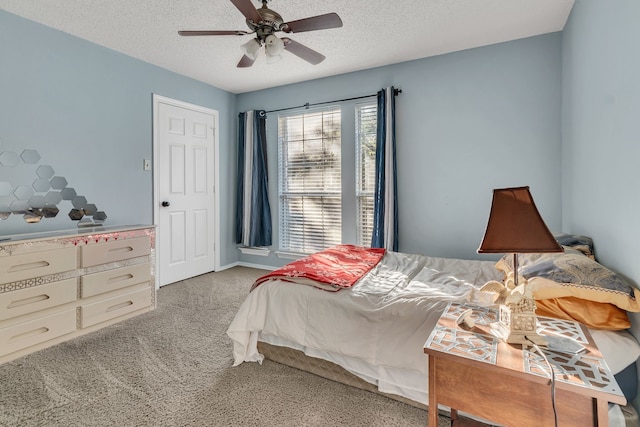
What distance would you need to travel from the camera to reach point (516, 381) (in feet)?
3.17

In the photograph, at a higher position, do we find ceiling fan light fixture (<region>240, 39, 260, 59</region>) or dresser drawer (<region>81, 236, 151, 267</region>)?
ceiling fan light fixture (<region>240, 39, 260, 59</region>)

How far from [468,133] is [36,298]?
161 inches

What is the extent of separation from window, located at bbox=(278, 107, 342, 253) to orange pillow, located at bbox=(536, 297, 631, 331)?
277 cm

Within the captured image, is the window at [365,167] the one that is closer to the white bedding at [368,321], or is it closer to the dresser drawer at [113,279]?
the white bedding at [368,321]

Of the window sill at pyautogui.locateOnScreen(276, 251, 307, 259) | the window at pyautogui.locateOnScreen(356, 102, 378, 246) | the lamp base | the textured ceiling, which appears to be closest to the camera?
the lamp base

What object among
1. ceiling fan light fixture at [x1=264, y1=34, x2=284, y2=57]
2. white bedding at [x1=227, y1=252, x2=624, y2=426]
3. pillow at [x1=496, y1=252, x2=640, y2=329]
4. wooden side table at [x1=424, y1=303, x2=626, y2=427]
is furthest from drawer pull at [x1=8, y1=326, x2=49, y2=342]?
pillow at [x1=496, y1=252, x2=640, y2=329]

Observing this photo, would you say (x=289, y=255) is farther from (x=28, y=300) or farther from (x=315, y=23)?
(x=315, y=23)

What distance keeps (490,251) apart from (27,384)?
2.76 m

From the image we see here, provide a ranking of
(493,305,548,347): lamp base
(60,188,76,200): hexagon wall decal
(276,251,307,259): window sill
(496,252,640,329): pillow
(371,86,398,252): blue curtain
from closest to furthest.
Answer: (493,305,548,347): lamp base, (496,252,640,329): pillow, (60,188,76,200): hexagon wall decal, (371,86,398,252): blue curtain, (276,251,307,259): window sill

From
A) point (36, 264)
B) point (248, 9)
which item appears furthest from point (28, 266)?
point (248, 9)

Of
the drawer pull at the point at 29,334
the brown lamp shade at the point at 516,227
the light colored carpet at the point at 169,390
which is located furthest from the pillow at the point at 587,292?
the drawer pull at the point at 29,334

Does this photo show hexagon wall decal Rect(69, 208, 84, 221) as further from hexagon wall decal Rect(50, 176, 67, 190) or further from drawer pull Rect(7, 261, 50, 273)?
drawer pull Rect(7, 261, 50, 273)

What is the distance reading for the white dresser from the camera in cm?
217

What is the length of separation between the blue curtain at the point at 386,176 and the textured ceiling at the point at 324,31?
1.74ft
